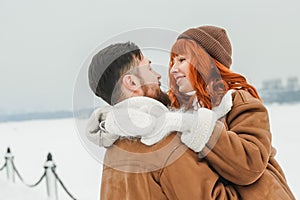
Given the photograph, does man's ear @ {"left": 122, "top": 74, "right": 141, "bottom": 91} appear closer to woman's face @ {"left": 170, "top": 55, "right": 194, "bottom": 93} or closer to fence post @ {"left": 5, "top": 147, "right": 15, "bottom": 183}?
woman's face @ {"left": 170, "top": 55, "right": 194, "bottom": 93}

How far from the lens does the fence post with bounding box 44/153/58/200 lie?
2.81 meters

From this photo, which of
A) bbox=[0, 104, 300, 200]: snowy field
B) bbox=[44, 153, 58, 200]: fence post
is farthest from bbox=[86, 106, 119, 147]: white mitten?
bbox=[44, 153, 58, 200]: fence post

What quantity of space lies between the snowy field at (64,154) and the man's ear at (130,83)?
3.09 ft

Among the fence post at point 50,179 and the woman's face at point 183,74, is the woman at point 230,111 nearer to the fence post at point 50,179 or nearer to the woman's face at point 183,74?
the woman's face at point 183,74

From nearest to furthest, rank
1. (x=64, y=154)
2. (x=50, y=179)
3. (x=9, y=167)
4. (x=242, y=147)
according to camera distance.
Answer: (x=242, y=147) → (x=50, y=179) → (x=9, y=167) → (x=64, y=154)

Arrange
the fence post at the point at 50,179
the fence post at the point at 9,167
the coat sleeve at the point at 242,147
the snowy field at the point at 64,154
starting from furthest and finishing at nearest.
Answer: the fence post at the point at 9,167 → the snowy field at the point at 64,154 → the fence post at the point at 50,179 → the coat sleeve at the point at 242,147

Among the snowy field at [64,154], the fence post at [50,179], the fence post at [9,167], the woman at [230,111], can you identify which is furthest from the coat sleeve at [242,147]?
the fence post at [9,167]

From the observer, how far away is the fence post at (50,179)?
2807 mm

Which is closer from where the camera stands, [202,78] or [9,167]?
[202,78]

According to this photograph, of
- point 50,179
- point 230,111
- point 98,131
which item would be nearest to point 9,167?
point 50,179

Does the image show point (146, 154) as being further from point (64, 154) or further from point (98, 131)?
point (64, 154)

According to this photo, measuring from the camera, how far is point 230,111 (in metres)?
0.79

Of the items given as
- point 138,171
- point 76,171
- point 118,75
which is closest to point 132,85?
point 118,75

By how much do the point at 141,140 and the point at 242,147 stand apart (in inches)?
6.2
